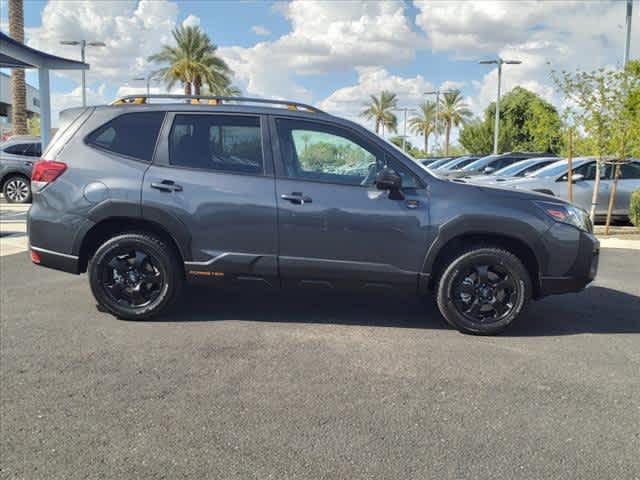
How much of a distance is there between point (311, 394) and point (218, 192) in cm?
194

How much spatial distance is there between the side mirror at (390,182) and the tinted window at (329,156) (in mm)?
120

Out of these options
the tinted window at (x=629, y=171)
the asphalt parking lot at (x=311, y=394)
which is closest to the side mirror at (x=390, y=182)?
the asphalt parking lot at (x=311, y=394)

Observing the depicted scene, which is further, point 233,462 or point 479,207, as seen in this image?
point 479,207

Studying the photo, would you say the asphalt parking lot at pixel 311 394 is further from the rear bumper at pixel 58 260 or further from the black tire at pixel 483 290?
the rear bumper at pixel 58 260

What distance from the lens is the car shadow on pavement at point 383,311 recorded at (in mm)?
5031

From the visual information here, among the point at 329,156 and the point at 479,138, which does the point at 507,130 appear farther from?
the point at 329,156

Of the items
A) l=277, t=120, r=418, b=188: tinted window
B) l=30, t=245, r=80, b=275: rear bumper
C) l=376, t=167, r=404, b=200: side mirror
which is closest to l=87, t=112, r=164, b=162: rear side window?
l=30, t=245, r=80, b=275: rear bumper

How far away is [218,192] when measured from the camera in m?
4.66

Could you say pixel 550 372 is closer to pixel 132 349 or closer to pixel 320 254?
pixel 320 254

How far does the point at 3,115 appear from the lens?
54.0m

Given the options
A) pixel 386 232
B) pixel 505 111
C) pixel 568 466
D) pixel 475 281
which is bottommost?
pixel 568 466

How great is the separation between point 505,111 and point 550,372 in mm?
41623

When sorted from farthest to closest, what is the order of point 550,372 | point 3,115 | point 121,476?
point 3,115 → point 550,372 → point 121,476

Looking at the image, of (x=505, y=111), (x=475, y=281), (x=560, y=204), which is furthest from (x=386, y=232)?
(x=505, y=111)
